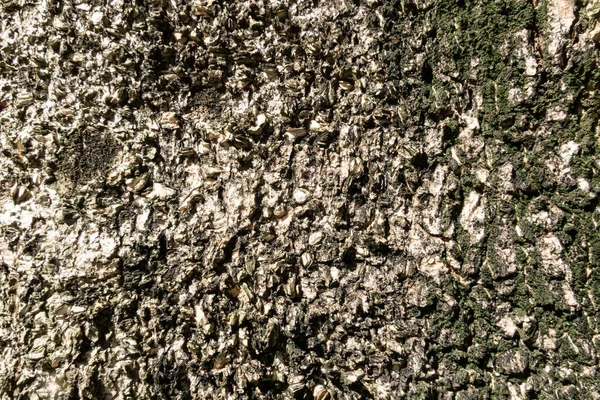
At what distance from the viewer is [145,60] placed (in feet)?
2.00

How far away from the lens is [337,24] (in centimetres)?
59

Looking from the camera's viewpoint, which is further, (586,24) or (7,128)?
(7,128)

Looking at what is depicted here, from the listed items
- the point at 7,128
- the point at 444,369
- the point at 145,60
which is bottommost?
the point at 444,369

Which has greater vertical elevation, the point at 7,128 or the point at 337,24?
the point at 337,24

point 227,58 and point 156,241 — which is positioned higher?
point 227,58

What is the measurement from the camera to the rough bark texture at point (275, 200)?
0.56 meters

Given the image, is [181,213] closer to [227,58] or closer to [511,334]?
[227,58]

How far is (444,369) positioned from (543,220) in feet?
Result: 0.73

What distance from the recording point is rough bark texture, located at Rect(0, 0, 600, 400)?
0.56 meters

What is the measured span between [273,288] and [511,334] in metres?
0.30

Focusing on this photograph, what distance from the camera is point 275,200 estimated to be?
1.96 ft

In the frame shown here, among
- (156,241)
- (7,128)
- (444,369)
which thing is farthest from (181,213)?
(444,369)

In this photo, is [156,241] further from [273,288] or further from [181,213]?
[273,288]

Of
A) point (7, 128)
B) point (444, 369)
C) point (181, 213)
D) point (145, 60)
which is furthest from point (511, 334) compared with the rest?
point (7, 128)
